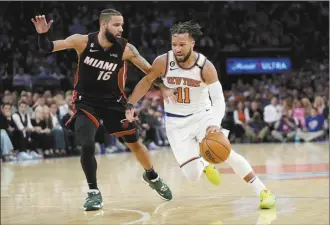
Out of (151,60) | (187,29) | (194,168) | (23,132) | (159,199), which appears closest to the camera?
(187,29)

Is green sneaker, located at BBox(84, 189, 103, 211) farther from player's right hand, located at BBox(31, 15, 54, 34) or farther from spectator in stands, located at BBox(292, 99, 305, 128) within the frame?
spectator in stands, located at BBox(292, 99, 305, 128)

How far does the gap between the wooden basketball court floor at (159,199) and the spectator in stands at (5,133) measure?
0.82 metres

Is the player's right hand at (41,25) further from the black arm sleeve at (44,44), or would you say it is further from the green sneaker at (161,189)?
the green sneaker at (161,189)

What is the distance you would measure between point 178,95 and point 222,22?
630 inches

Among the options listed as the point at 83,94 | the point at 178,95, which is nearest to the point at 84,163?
the point at 83,94

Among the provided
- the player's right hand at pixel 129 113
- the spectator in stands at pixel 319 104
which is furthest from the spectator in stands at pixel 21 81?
the player's right hand at pixel 129 113

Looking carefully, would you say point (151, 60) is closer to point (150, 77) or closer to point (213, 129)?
point (150, 77)

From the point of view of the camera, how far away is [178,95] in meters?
6.80

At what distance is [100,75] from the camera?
662 cm

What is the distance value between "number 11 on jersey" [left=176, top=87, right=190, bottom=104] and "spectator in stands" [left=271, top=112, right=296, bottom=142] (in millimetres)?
12184

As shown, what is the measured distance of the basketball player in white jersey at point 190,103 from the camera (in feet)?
21.5

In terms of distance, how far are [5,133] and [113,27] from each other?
7396 mm

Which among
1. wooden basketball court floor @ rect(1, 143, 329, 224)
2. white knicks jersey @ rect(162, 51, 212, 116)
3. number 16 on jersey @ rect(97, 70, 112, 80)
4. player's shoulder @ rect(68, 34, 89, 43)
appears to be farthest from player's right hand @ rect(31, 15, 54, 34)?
wooden basketball court floor @ rect(1, 143, 329, 224)

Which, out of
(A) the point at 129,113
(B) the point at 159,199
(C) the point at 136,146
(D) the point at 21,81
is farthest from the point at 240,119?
(A) the point at 129,113
